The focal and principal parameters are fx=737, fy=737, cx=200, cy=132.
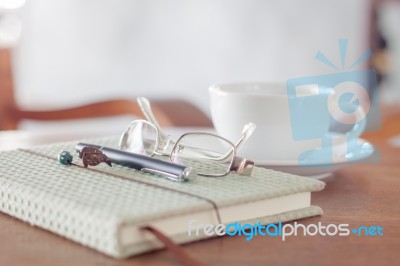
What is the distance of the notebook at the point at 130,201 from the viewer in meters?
0.57

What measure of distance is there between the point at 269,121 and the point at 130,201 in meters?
0.31

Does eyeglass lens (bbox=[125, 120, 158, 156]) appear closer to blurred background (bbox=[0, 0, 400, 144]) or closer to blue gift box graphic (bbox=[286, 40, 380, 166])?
blue gift box graphic (bbox=[286, 40, 380, 166])

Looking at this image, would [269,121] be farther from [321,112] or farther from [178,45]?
[178,45]

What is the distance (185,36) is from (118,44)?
33 centimetres

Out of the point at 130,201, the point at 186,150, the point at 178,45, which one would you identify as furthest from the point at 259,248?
the point at 178,45

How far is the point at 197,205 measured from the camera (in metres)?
0.60

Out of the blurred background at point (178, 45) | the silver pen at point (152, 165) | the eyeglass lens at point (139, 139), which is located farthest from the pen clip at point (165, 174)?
the blurred background at point (178, 45)

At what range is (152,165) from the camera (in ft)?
2.34

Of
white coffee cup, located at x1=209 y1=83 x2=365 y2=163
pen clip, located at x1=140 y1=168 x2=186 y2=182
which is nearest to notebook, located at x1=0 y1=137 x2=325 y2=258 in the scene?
pen clip, located at x1=140 y1=168 x2=186 y2=182

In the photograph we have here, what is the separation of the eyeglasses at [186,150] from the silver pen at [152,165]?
1.5 inches

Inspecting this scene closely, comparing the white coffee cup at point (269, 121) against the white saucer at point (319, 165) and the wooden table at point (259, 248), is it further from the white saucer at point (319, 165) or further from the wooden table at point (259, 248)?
the wooden table at point (259, 248)

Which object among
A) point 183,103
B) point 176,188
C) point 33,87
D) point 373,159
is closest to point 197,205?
point 176,188

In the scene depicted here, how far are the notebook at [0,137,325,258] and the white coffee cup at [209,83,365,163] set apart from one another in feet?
0.43

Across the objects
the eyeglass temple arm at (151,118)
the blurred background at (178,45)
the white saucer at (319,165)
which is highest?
the eyeglass temple arm at (151,118)
